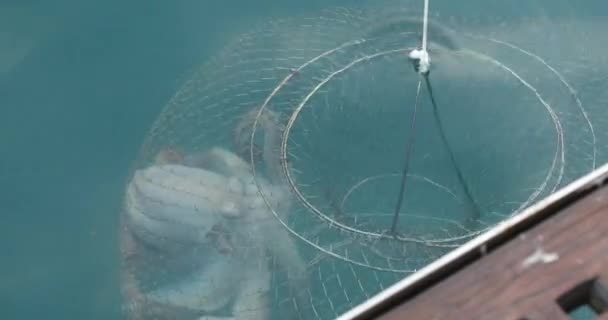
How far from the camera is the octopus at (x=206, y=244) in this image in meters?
2.95

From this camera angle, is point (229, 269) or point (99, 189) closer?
point (229, 269)

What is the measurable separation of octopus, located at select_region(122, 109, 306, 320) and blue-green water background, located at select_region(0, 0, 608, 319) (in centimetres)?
37

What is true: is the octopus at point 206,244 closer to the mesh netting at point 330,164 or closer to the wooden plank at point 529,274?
the mesh netting at point 330,164

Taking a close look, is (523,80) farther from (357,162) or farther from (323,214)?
(323,214)

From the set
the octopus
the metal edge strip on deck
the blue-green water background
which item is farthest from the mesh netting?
the metal edge strip on deck

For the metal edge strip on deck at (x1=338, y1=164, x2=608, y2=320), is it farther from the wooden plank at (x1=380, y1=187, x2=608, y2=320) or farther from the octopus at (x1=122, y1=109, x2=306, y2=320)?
the octopus at (x1=122, y1=109, x2=306, y2=320)

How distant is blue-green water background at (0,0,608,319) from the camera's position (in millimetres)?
3359

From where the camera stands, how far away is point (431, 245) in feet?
9.16

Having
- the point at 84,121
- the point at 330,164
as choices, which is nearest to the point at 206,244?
the point at 330,164

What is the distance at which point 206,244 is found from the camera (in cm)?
300

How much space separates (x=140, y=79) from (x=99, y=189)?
585mm

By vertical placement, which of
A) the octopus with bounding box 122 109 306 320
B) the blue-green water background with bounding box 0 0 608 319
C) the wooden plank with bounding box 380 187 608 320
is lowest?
the wooden plank with bounding box 380 187 608 320

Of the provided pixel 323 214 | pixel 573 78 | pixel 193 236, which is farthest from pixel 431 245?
pixel 573 78

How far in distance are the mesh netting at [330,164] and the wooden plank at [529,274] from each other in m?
1.44
